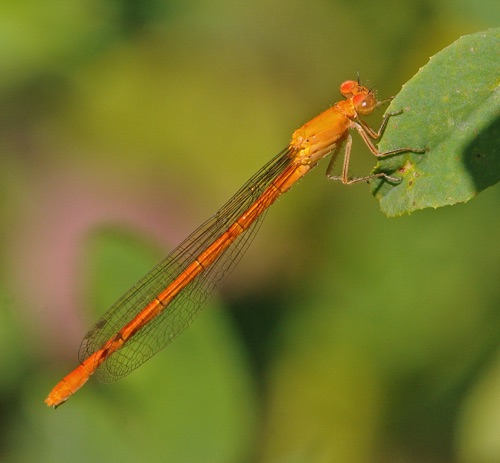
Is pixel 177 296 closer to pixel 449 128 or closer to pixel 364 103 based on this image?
pixel 364 103

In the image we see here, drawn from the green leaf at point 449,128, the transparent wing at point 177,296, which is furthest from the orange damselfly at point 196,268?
the green leaf at point 449,128

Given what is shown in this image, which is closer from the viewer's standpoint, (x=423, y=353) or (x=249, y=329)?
(x=423, y=353)

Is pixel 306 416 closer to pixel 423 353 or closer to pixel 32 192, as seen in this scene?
pixel 423 353

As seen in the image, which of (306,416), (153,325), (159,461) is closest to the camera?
(159,461)

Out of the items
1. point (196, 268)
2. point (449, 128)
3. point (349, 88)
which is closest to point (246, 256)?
point (196, 268)

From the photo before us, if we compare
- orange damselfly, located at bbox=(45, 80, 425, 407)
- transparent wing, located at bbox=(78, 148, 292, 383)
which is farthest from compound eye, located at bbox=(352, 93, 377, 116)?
transparent wing, located at bbox=(78, 148, 292, 383)

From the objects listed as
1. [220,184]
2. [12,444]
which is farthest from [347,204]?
[12,444]

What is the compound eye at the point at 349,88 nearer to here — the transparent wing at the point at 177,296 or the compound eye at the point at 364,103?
the compound eye at the point at 364,103
